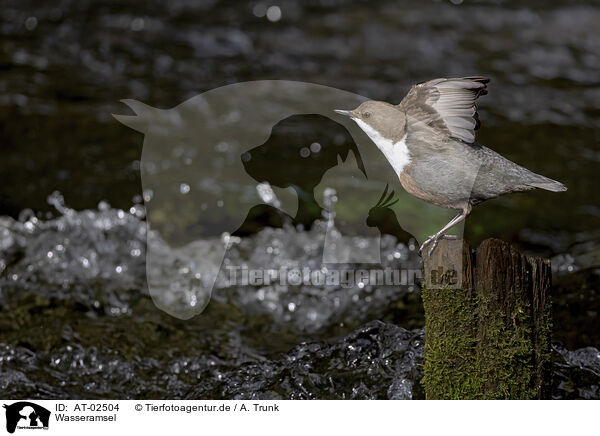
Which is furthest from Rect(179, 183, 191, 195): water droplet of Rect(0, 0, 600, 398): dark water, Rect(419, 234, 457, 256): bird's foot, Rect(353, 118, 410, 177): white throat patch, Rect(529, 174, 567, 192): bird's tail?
Rect(529, 174, 567, 192): bird's tail

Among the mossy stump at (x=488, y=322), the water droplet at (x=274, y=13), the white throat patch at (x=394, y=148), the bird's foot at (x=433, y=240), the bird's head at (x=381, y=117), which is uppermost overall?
the water droplet at (x=274, y=13)

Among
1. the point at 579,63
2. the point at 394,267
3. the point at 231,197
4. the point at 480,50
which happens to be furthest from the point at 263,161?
the point at 579,63

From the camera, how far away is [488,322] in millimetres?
1949

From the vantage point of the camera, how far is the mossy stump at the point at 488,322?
1899mm

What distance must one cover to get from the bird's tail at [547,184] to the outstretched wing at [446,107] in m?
0.20

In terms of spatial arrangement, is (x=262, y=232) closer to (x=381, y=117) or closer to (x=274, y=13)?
(x=381, y=117)

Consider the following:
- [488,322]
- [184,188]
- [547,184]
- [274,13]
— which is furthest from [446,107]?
[274,13]

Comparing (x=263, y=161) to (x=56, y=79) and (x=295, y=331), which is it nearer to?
(x=295, y=331)

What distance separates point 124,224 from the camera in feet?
15.6

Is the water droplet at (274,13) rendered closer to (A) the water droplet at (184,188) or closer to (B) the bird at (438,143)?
(A) the water droplet at (184,188)

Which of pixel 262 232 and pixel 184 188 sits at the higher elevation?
pixel 184 188

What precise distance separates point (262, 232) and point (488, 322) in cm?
298

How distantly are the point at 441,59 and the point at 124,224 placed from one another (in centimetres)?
471

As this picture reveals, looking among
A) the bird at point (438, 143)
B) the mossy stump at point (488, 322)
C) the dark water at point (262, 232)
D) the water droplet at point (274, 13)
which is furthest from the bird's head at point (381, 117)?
the water droplet at point (274, 13)
